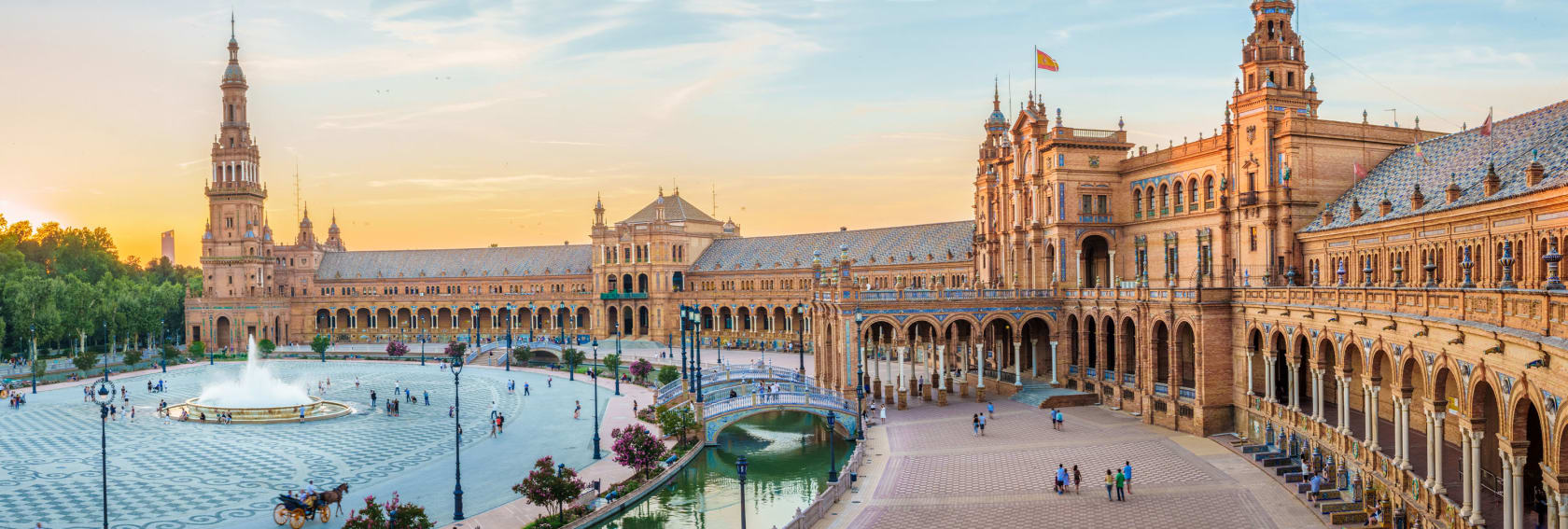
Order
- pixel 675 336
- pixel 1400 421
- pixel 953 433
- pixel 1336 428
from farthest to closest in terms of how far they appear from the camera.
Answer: pixel 675 336
pixel 953 433
pixel 1336 428
pixel 1400 421

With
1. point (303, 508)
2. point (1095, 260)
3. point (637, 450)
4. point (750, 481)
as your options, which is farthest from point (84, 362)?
point (1095, 260)

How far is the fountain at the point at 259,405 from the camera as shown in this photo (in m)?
62.5

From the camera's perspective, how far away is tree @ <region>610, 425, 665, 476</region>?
139 feet

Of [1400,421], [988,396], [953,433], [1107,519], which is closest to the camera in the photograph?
[1400,421]

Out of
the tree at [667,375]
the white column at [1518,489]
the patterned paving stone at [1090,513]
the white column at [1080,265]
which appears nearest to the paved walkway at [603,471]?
the tree at [667,375]

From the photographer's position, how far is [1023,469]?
39938mm

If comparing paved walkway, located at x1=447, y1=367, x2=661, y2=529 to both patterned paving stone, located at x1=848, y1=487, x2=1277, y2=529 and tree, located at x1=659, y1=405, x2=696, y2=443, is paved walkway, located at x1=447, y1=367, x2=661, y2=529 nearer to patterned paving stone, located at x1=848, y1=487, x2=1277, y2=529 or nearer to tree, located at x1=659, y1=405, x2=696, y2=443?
tree, located at x1=659, y1=405, x2=696, y2=443

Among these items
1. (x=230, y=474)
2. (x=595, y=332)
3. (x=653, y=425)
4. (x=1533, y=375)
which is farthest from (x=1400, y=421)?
(x=595, y=332)

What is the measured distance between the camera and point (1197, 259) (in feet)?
180

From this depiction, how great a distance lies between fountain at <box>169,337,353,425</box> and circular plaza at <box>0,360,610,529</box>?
132 centimetres

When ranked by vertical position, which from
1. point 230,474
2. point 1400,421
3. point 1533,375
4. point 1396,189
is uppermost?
point 1396,189

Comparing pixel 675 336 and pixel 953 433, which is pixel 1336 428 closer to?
pixel 953 433

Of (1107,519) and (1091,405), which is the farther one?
(1091,405)

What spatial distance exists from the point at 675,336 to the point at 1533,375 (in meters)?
96.2
